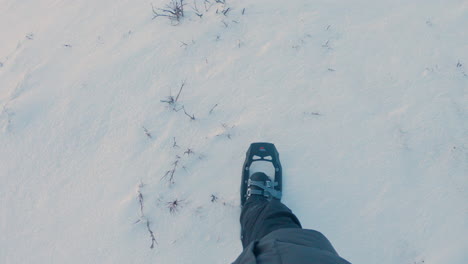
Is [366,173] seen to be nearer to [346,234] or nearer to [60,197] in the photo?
[346,234]

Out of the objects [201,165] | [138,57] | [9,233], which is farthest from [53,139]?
[201,165]

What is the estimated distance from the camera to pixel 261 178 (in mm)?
2131

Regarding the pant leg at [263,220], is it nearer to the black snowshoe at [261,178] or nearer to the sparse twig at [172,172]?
the black snowshoe at [261,178]

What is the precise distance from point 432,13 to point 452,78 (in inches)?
22.3

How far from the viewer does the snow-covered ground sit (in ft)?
6.38

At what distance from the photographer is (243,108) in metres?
2.25

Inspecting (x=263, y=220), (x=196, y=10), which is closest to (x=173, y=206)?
(x=263, y=220)

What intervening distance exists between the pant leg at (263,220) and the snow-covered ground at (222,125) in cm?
12

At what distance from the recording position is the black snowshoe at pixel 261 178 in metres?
2.07

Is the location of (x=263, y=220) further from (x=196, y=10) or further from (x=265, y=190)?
(x=196, y=10)

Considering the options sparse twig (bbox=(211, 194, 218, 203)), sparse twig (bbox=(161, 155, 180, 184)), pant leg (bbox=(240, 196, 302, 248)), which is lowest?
pant leg (bbox=(240, 196, 302, 248))

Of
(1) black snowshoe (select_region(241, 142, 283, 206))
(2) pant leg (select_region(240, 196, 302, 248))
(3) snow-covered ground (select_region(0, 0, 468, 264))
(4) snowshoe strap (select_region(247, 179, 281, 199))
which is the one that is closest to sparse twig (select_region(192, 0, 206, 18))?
(3) snow-covered ground (select_region(0, 0, 468, 264))

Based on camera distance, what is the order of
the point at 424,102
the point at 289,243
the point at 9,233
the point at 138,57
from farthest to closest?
the point at 138,57 → the point at 424,102 → the point at 9,233 → the point at 289,243

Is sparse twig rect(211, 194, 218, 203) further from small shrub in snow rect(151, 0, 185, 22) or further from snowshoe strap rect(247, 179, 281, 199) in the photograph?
small shrub in snow rect(151, 0, 185, 22)
